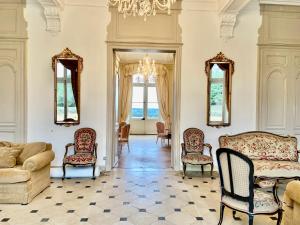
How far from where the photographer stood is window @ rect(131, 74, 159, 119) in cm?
1342

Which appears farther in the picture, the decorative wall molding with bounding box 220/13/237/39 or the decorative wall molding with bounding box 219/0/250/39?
the decorative wall molding with bounding box 220/13/237/39

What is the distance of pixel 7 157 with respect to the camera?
14.5 feet

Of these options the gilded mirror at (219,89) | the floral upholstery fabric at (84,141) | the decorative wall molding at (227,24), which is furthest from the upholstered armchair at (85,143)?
the decorative wall molding at (227,24)

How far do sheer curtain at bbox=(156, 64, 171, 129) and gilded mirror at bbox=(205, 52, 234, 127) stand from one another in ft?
20.5

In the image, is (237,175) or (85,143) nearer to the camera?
(237,175)

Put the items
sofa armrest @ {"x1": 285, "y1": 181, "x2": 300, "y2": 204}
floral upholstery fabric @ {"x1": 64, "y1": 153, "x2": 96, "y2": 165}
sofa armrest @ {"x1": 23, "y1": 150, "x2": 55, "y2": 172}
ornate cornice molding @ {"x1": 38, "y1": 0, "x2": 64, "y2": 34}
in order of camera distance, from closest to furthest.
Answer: sofa armrest @ {"x1": 285, "y1": 181, "x2": 300, "y2": 204} → sofa armrest @ {"x1": 23, "y1": 150, "x2": 55, "y2": 172} → floral upholstery fabric @ {"x1": 64, "y1": 153, "x2": 96, "y2": 165} → ornate cornice molding @ {"x1": 38, "y1": 0, "x2": 64, "y2": 34}

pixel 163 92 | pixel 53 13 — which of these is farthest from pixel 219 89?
pixel 163 92

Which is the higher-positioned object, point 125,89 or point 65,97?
point 125,89

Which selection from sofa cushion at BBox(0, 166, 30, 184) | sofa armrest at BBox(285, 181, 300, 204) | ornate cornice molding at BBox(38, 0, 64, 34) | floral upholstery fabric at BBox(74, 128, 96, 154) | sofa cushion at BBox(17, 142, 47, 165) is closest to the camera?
sofa armrest at BBox(285, 181, 300, 204)

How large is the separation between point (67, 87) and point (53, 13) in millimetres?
1554

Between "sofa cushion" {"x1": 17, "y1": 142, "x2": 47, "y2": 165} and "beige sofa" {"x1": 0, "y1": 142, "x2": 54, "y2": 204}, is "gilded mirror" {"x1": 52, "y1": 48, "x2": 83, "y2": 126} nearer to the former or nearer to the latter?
"sofa cushion" {"x1": 17, "y1": 142, "x2": 47, "y2": 165}

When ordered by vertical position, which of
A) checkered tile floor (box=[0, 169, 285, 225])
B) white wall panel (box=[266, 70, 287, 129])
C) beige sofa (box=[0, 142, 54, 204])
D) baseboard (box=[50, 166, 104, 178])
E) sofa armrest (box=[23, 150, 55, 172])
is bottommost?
checkered tile floor (box=[0, 169, 285, 225])

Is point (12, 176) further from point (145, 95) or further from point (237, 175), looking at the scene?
point (145, 95)

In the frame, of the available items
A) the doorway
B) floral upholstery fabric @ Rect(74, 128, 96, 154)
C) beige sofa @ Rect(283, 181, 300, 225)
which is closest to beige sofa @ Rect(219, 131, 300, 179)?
beige sofa @ Rect(283, 181, 300, 225)
